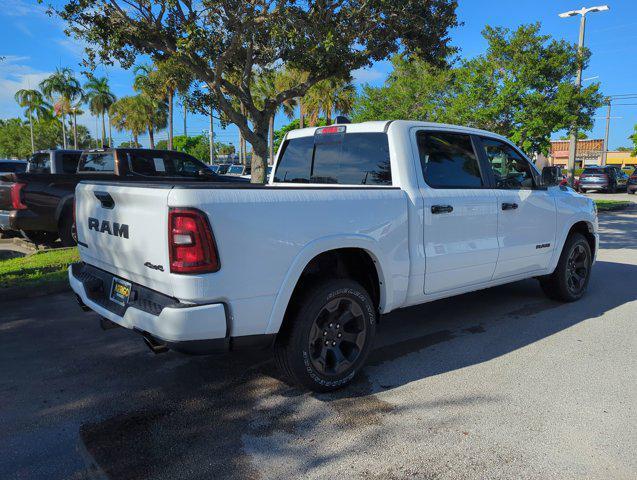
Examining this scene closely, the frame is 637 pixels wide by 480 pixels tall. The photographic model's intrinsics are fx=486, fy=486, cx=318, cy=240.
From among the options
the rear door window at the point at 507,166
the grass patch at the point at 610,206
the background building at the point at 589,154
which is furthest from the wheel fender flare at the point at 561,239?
the background building at the point at 589,154

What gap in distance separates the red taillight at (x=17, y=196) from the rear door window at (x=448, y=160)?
22.5ft

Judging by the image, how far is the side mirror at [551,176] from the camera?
519 centimetres

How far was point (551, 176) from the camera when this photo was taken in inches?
206

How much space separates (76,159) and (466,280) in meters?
9.13

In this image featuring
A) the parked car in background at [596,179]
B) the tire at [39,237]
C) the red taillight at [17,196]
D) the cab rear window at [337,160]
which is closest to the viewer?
the cab rear window at [337,160]

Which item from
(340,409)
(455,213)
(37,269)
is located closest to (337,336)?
(340,409)

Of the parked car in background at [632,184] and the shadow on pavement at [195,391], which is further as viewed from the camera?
the parked car in background at [632,184]

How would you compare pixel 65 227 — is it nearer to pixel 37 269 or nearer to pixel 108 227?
pixel 37 269

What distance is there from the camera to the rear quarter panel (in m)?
2.75

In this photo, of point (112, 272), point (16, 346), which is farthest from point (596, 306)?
point (16, 346)

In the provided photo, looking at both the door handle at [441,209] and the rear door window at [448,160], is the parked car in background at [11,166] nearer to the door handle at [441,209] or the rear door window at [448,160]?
the rear door window at [448,160]

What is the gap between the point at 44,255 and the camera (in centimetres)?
786

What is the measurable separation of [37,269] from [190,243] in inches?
199

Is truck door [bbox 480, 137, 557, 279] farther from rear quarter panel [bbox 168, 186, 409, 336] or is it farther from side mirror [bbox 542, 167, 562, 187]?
rear quarter panel [bbox 168, 186, 409, 336]
